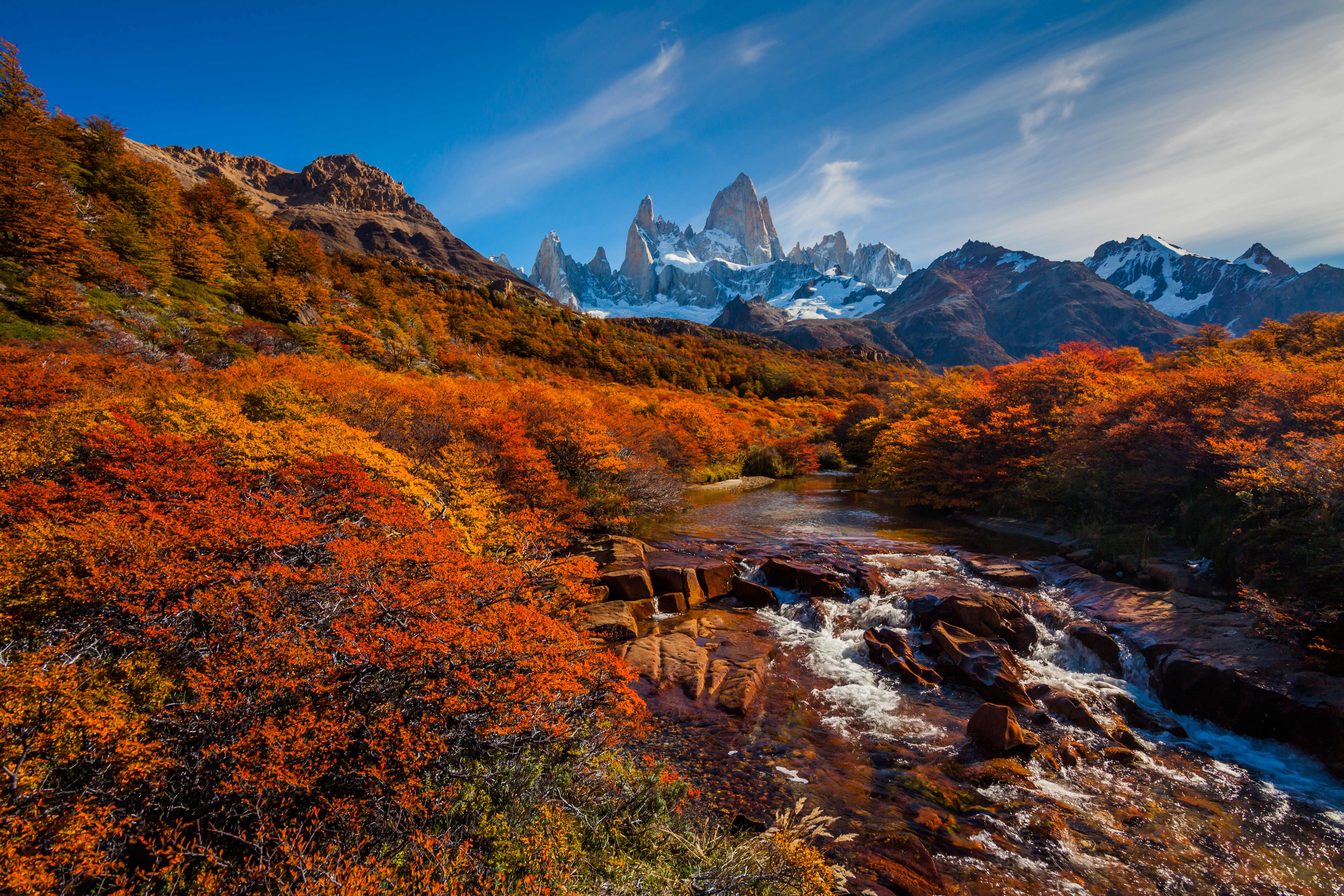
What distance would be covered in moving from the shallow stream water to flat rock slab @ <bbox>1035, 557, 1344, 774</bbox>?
0.29 m

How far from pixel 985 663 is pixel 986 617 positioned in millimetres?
1728

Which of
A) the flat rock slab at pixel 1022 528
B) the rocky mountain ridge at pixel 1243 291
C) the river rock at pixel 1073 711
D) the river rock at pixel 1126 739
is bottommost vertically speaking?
the flat rock slab at pixel 1022 528

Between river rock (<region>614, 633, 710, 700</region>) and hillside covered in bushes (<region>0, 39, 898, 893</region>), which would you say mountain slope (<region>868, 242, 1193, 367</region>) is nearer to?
river rock (<region>614, 633, 710, 700</region>)

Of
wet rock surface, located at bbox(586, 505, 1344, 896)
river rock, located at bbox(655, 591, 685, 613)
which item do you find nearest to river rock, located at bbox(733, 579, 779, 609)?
wet rock surface, located at bbox(586, 505, 1344, 896)

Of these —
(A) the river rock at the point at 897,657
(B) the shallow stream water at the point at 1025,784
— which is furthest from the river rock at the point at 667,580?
(A) the river rock at the point at 897,657

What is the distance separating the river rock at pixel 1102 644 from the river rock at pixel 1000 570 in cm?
274

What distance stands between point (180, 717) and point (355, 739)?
145 centimetres

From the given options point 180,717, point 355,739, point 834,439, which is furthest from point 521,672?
point 834,439

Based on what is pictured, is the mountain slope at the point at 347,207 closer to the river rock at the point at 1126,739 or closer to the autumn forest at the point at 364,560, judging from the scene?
the autumn forest at the point at 364,560

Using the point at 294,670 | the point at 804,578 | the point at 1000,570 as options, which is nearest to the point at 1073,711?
the point at 804,578

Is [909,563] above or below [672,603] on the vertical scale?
below

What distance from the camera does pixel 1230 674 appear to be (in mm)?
7699

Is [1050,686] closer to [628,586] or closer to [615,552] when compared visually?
[628,586]

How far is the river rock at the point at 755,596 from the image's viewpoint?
41.4 ft
